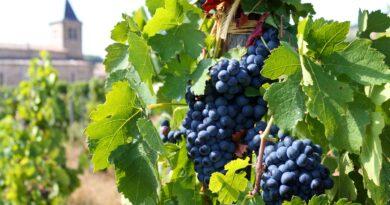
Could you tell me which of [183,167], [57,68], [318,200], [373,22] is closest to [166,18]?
[183,167]

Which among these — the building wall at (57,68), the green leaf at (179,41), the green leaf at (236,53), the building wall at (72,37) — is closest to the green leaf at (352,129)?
the green leaf at (236,53)

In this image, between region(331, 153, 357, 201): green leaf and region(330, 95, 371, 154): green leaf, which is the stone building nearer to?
region(331, 153, 357, 201): green leaf

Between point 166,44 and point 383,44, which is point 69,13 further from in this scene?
point 383,44

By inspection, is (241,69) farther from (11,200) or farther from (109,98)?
(11,200)

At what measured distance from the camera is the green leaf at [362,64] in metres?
1.05

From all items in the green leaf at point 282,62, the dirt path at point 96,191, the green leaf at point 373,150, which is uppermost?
the green leaf at point 282,62

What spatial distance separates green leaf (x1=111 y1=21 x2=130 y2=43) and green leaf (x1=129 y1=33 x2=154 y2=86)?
235 mm

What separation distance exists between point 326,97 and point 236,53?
1.16 ft

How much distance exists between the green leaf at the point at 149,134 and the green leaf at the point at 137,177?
3.0 inches


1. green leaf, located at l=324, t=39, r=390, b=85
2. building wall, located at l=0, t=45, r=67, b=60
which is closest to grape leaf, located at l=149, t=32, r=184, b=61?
green leaf, located at l=324, t=39, r=390, b=85

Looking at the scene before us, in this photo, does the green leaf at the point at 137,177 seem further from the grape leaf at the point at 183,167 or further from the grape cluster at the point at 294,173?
the grape cluster at the point at 294,173

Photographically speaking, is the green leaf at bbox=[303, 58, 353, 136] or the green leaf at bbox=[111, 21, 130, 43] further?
the green leaf at bbox=[111, 21, 130, 43]

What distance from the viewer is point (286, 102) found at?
1.07m

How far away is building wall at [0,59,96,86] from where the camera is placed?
5469 cm
